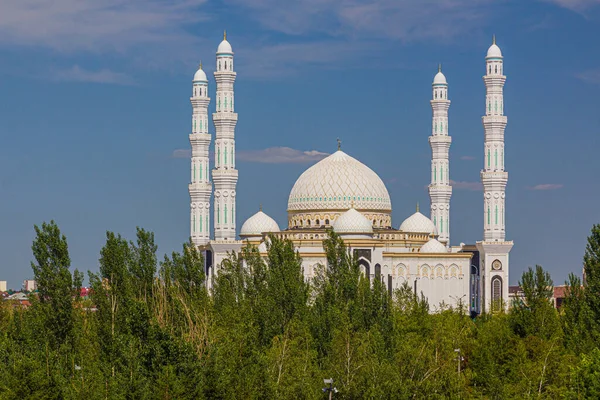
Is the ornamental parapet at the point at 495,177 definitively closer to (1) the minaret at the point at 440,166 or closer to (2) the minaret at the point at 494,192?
(2) the minaret at the point at 494,192

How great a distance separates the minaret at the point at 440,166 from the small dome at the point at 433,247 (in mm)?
4791

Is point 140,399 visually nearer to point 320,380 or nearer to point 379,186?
point 320,380

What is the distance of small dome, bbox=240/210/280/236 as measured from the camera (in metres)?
66.9

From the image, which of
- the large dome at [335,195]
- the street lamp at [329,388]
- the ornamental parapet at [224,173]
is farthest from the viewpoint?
the large dome at [335,195]

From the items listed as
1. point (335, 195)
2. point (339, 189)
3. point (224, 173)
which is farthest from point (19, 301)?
point (339, 189)

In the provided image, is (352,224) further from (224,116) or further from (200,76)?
(200,76)

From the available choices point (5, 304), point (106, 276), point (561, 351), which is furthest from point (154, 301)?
point (5, 304)

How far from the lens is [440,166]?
68.6 m

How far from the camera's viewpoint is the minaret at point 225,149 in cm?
6475

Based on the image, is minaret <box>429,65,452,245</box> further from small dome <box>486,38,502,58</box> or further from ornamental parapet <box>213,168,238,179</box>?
ornamental parapet <box>213,168,238,179</box>

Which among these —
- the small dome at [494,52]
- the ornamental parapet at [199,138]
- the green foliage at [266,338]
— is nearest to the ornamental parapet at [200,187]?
the ornamental parapet at [199,138]

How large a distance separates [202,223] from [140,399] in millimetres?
39585

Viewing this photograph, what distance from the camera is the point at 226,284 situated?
3988 centimetres

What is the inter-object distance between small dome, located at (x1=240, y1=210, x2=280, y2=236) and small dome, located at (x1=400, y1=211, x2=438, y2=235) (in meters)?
6.75
